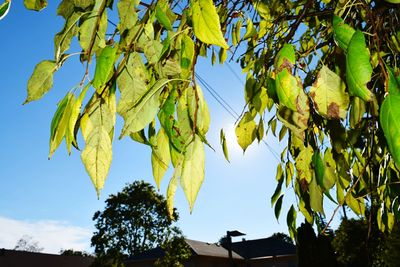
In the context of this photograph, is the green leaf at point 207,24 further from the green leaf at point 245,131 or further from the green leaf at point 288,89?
the green leaf at point 245,131

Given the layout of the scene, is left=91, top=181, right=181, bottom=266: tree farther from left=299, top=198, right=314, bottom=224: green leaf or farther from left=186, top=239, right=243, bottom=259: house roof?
left=299, top=198, right=314, bottom=224: green leaf

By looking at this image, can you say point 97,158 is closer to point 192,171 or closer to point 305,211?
point 192,171

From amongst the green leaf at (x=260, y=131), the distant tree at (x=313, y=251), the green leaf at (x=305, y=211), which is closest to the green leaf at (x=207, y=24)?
the green leaf at (x=260, y=131)

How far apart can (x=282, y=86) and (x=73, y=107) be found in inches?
17.0

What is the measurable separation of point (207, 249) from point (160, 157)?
3537 cm

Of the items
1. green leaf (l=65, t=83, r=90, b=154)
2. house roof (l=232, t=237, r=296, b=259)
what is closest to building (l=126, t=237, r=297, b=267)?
house roof (l=232, t=237, r=296, b=259)

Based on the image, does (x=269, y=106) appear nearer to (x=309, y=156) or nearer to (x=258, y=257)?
(x=309, y=156)

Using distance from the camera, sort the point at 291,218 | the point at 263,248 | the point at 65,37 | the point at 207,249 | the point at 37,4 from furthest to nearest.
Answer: the point at 263,248
the point at 207,249
the point at 291,218
the point at 37,4
the point at 65,37

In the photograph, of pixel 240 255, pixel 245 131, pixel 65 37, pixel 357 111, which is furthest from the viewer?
pixel 240 255

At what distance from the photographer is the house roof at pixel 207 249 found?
31.9 meters

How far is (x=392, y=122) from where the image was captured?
21.2 inches

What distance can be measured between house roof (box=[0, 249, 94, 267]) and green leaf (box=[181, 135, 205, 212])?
32692mm

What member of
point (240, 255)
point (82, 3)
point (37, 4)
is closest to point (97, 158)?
point (82, 3)

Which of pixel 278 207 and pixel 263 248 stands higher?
pixel 263 248
